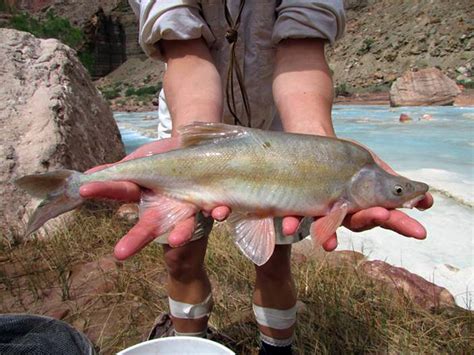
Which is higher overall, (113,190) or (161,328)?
(113,190)

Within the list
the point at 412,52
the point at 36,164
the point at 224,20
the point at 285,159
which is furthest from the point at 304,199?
the point at 412,52

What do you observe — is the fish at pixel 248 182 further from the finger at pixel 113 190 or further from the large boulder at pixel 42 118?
the large boulder at pixel 42 118

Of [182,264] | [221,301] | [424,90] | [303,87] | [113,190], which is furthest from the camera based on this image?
[424,90]

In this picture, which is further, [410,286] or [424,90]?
[424,90]

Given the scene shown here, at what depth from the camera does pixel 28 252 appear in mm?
3123

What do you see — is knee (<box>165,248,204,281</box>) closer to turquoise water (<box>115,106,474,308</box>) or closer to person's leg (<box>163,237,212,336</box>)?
person's leg (<box>163,237,212,336</box>)

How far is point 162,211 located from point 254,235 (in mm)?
316

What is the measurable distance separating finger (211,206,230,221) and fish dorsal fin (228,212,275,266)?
93mm

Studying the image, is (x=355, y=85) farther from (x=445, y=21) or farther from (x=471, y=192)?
(x=471, y=192)

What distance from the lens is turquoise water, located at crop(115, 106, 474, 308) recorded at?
3.39 meters

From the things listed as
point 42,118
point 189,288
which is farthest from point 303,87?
point 42,118

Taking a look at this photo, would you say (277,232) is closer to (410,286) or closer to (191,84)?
(191,84)

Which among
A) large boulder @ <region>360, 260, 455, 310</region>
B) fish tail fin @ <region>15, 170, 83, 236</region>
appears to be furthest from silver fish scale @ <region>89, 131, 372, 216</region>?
large boulder @ <region>360, 260, 455, 310</region>

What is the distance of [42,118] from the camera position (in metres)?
3.70
